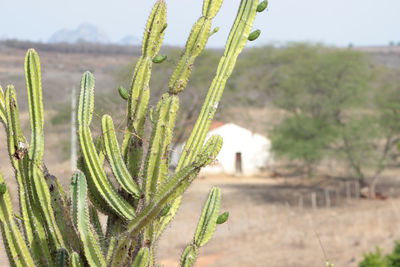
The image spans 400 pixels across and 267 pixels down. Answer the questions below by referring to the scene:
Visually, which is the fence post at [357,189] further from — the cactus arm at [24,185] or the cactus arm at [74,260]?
the cactus arm at [74,260]

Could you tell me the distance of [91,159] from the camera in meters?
2.62

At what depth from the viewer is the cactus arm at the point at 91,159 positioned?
261 cm

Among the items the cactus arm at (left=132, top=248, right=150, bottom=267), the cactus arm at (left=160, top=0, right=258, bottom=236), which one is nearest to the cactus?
the cactus arm at (left=132, top=248, right=150, bottom=267)

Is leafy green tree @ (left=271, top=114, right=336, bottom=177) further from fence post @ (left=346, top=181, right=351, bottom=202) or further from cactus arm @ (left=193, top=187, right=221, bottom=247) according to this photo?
cactus arm @ (left=193, top=187, right=221, bottom=247)

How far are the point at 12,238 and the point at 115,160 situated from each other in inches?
19.4

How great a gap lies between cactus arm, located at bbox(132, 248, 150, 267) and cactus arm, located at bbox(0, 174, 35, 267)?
0.42 meters

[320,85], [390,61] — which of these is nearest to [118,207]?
[320,85]

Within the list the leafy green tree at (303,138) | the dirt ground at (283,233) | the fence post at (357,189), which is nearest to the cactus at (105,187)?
the dirt ground at (283,233)

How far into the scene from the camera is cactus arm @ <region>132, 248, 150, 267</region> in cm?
250

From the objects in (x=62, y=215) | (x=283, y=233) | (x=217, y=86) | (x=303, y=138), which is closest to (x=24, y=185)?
(x=62, y=215)

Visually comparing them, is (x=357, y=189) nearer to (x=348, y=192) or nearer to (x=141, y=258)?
(x=348, y=192)

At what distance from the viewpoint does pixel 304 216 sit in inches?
893

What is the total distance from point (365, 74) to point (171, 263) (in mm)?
16573

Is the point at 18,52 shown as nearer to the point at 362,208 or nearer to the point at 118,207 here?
the point at 362,208
